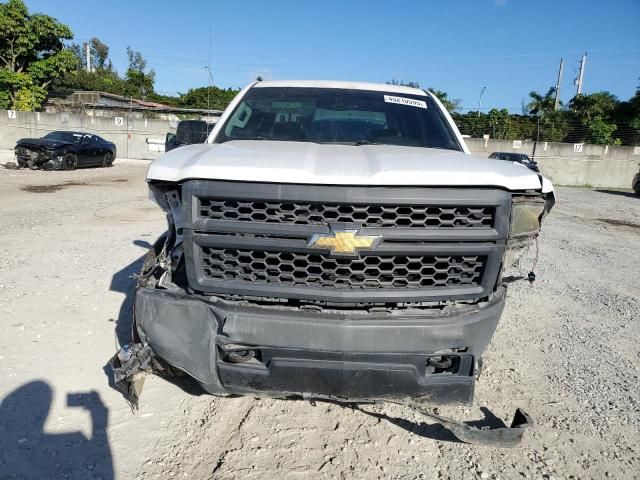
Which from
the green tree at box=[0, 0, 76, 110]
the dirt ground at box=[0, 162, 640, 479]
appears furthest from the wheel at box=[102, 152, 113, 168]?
the green tree at box=[0, 0, 76, 110]

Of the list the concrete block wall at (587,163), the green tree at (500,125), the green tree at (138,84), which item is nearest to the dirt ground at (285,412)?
the concrete block wall at (587,163)

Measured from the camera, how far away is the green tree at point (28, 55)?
33938 millimetres

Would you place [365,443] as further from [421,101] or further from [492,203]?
[421,101]

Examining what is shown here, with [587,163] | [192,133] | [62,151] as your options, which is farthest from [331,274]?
[587,163]

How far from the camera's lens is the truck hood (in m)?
2.41

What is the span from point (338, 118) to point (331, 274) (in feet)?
5.77

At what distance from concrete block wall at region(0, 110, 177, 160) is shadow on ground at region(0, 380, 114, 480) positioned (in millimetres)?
27425

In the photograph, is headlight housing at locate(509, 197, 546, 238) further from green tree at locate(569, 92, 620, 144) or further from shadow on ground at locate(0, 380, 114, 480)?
green tree at locate(569, 92, 620, 144)

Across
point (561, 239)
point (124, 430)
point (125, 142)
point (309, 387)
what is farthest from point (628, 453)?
point (125, 142)

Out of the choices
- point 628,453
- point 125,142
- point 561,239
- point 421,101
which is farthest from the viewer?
point 125,142

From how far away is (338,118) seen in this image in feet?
12.6

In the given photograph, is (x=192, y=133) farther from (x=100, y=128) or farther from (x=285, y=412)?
(x=100, y=128)

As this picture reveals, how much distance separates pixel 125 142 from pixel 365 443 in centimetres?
2985

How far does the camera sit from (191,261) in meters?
2.53
